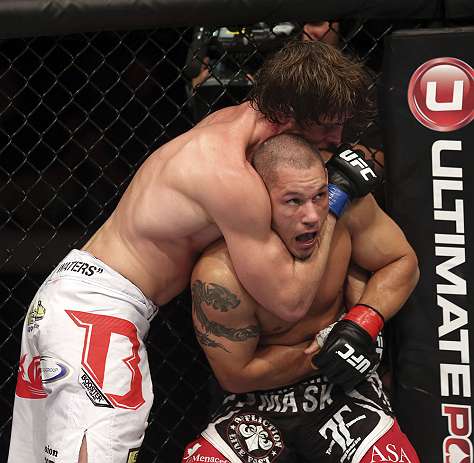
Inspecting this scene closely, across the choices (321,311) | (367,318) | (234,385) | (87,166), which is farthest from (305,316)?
(87,166)

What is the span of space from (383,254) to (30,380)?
3.42ft

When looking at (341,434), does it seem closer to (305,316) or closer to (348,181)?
(305,316)

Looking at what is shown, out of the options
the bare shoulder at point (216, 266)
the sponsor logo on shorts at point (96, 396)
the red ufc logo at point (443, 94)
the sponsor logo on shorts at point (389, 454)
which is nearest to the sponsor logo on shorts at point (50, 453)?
the sponsor logo on shorts at point (96, 396)

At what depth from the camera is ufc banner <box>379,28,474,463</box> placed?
158 cm

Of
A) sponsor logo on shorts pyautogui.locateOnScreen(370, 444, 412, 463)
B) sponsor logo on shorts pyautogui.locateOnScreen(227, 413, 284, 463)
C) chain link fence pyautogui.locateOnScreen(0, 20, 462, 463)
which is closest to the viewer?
sponsor logo on shorts pyautogui.locateOnScreen(370, 444, 412, 463)

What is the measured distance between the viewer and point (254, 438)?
1556 millimetres

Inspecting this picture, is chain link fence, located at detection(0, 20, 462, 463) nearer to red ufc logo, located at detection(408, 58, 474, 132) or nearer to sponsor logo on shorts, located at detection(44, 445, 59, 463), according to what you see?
red ufc logo, located at detection(408, 58, 474, 132)

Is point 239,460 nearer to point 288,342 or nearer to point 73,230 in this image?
point 288,342

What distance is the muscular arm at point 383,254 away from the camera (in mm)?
1561

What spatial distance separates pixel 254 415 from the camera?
5.24ft

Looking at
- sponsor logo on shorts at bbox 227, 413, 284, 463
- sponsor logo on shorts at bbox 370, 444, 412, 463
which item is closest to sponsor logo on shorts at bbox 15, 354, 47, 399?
sponsor logo on shorts at bbox 227, 413, 284, 463

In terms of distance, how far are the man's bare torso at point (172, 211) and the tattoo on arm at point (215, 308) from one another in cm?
11

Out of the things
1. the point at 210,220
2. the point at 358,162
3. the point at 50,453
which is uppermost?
the point at 358,162

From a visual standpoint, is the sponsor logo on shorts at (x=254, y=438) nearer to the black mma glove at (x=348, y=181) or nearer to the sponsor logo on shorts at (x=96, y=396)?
the sponsor logo on shorts at (x=96, y=396)
